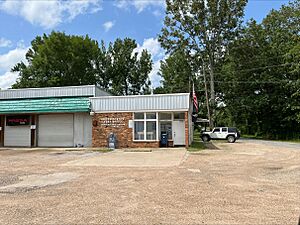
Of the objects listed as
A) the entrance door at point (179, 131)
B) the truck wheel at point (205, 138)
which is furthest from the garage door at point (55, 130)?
the truck wheel at point (205, 138)

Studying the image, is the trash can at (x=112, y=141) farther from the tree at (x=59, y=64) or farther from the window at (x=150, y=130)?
the tree at (x=59, y=64)

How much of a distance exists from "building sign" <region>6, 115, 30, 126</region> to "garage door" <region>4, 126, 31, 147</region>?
36 centimetres

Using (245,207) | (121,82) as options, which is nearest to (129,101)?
(245,207)

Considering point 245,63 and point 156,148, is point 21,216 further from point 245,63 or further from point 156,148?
point 245,63

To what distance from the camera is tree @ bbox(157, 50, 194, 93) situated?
138 ft

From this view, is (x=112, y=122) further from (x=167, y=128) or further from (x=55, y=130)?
(x=55, y=130)

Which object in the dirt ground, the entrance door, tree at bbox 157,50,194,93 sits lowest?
the dirt ground

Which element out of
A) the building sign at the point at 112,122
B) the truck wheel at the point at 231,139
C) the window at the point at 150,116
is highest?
the window at the point at 150,116

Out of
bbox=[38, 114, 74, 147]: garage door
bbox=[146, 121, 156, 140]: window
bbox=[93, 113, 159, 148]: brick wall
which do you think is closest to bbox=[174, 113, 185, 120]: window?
bbox=[146, 121, 156, 140]: window

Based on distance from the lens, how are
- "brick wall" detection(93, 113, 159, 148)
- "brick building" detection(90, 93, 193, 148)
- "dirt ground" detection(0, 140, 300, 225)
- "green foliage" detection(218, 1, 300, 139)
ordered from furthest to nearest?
"green foliage" detection(218, 1, 300, 139), "brick wall" detection(93, 113, 159, 148), "brick building" detection(90, 93, 193, 148), "dirt ground" detection(0, 140, 300, 225)

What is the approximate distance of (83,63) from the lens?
45094mm

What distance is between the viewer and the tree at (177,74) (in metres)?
42.1

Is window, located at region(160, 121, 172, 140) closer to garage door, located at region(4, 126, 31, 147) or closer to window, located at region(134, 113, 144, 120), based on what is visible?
window, located at region(134, 113, 144, 120)

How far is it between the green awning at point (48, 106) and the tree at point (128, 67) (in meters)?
25.8
